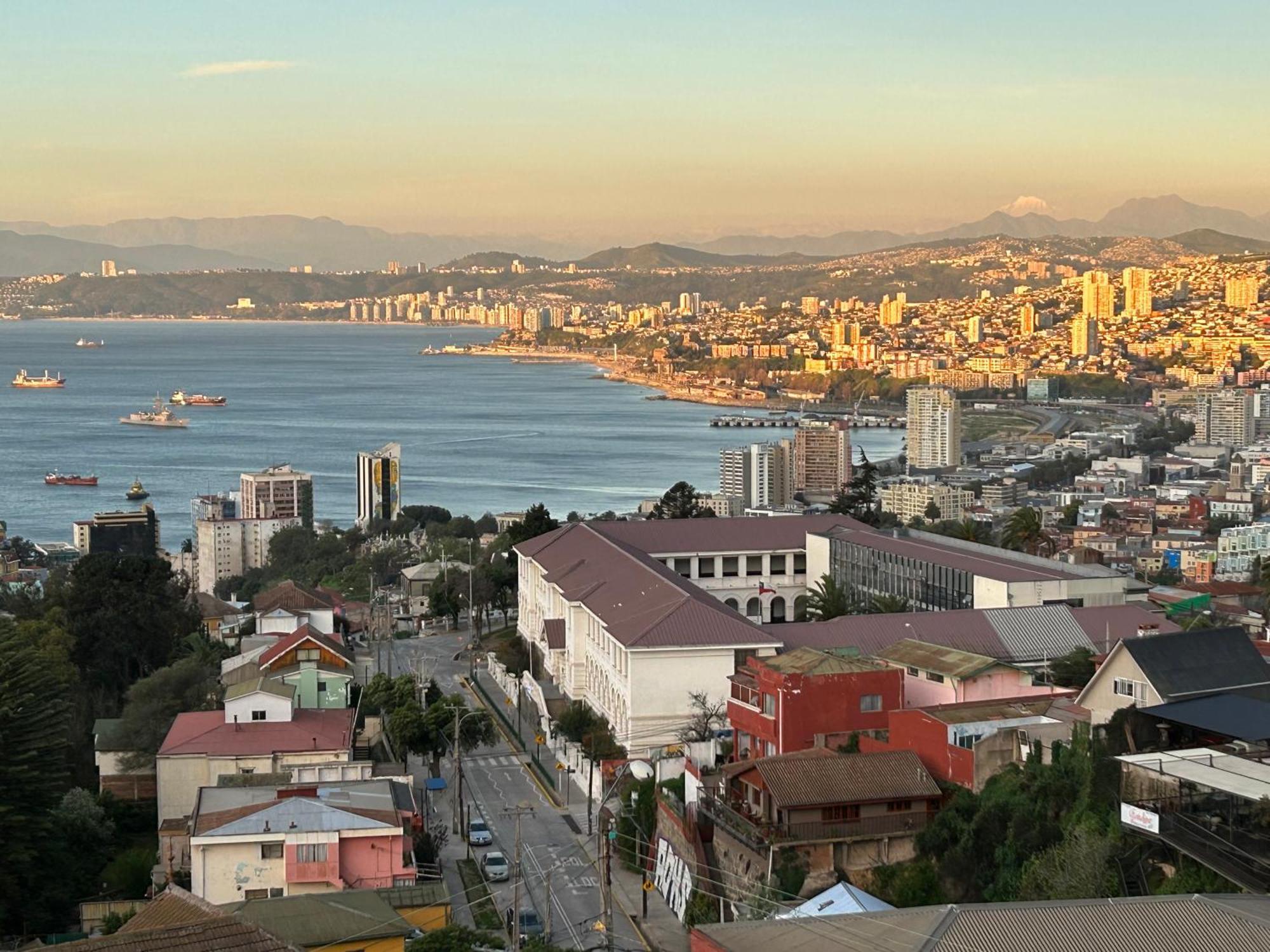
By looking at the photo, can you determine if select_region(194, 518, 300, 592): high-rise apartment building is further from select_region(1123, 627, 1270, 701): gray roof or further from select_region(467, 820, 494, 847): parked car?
select_region(1123, 627, 1270, 701): gray roof

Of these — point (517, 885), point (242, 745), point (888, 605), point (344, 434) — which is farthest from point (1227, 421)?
point (517, 885)

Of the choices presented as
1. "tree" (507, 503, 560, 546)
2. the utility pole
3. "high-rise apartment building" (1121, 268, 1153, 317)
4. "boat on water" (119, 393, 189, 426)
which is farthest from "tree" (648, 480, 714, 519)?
"high-rise apartment building" (1121, 268, 1153, 317)

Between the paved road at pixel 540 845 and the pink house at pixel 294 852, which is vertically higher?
the pink house at pixel 294 852

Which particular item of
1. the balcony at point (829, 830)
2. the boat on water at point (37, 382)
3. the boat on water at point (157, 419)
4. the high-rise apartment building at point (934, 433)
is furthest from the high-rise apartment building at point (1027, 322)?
the balcony at point (829, 830)

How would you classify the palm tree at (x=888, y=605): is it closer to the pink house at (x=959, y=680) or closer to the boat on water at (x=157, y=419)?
the pink house at (x=959, y=680)

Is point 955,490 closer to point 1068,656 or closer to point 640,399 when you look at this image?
point 1068,656

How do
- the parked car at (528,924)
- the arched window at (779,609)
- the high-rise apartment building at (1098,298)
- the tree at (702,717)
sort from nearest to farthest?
1. the parked car at (528,924)
2. the tree at (702,717)
3. the arched window at (779,609)
4. the high-rise apartment building at (1098,298)
